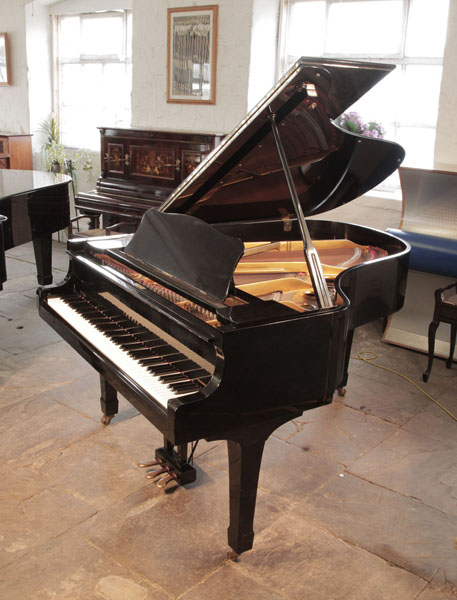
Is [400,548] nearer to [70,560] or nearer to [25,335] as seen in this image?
[70,560]

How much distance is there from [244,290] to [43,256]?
10.1ft

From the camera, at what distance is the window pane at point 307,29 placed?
214 inches

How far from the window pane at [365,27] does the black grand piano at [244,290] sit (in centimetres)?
223

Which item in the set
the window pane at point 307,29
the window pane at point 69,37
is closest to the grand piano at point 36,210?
the window pane at point 307,29

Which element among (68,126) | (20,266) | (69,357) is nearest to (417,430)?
(69,357)

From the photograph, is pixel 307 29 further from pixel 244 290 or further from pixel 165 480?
pixel 165 480

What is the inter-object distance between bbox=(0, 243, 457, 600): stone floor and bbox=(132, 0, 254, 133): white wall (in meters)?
2.98

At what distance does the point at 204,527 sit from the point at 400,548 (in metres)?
0.81

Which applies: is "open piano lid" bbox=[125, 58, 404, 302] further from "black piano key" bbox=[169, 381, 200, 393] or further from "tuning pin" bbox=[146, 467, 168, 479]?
"tuning pin" bbox=[146, 467, 168, 479]

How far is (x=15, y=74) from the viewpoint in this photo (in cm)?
754

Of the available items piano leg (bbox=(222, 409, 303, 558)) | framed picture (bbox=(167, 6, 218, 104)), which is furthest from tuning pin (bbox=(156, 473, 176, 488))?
framed picture (bbox=(167, 6, 218, 104))

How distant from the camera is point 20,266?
20.9 feet

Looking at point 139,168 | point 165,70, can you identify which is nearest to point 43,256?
point 139,168

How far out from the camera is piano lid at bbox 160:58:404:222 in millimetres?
2428
